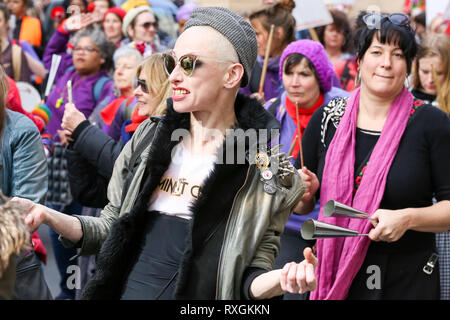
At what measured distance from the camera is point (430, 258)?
389cm

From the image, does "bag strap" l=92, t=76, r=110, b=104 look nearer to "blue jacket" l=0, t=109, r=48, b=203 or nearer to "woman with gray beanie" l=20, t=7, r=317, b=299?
"blue jacket" l=0, t=109, r=48, b=203

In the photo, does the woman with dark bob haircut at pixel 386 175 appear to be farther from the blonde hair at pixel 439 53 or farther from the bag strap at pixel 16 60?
the bag strap at pixel 16 60

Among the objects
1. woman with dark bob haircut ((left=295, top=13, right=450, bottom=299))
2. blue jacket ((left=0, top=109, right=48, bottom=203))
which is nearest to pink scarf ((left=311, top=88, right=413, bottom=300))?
woman with dark bob haircut ((left=295, top=13, right=450, bottom=299))

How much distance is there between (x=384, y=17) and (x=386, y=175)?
823 mm

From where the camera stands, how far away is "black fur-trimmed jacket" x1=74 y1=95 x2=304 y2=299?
2.92m

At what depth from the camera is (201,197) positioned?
295 cm

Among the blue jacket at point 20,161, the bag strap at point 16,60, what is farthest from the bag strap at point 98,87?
the blue jacket at point 20,161

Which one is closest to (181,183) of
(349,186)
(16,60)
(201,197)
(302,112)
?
(201,197)

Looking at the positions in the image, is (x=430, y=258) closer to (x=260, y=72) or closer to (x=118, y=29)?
(x=260, y=72)

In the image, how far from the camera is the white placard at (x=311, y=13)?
6.72m

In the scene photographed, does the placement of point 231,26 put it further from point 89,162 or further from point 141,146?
point 89,162

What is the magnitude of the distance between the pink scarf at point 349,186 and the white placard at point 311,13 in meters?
2.79
